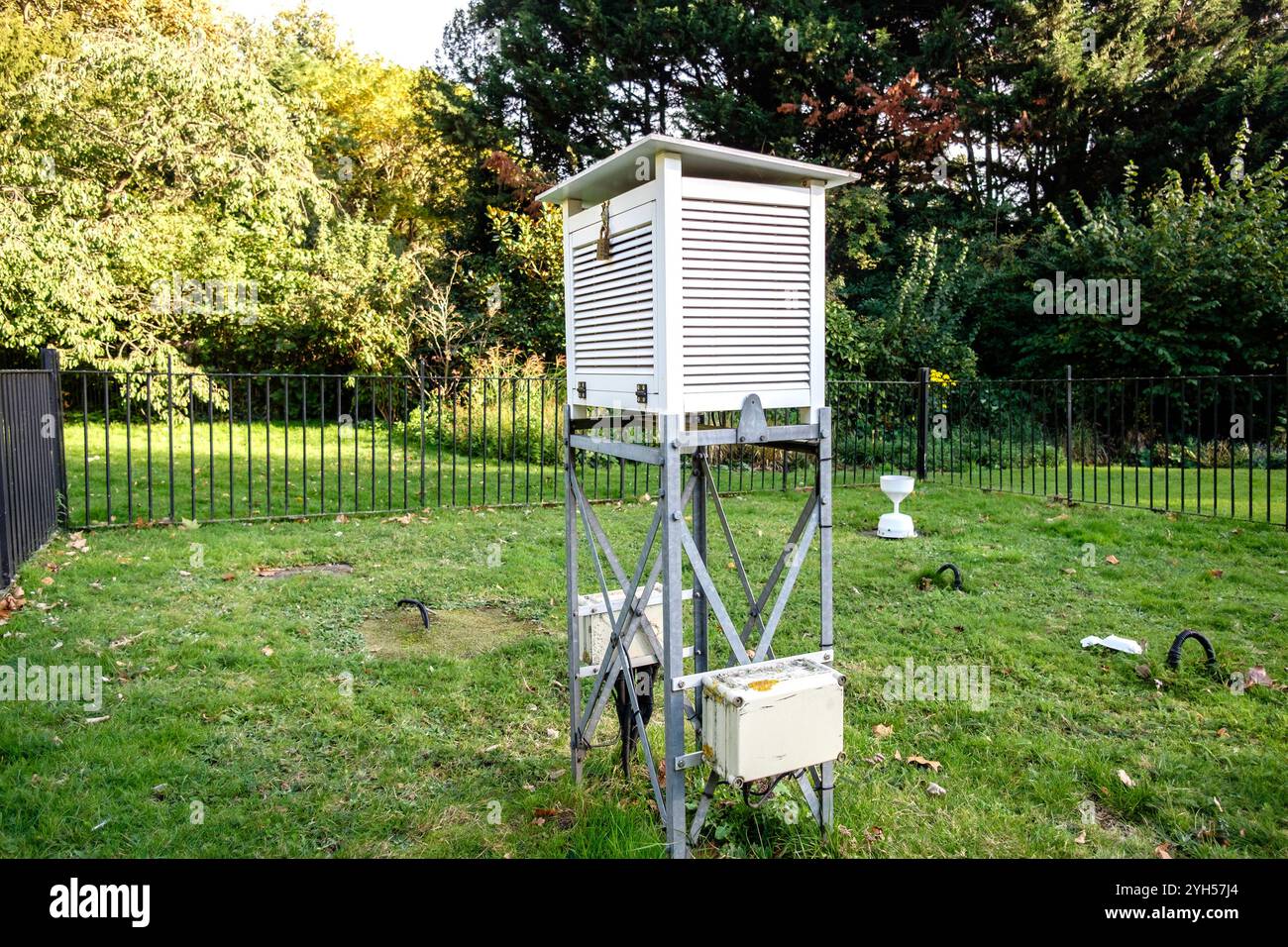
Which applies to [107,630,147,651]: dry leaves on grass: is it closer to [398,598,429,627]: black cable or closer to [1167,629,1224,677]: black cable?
[398,598,429,627]: black cable

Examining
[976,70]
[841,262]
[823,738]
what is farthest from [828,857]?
[976,70]

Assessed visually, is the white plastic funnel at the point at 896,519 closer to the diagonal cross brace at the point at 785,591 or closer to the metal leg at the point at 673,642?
the diagonal cross brace at the point at 785,591

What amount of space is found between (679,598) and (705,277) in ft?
3.37

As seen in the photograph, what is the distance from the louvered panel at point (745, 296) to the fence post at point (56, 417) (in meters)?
6.66

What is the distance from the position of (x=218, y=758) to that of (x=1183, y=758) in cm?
396

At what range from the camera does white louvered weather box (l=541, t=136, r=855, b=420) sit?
2.53m

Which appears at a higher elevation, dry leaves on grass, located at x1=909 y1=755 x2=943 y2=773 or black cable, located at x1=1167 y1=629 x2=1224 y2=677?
black cable, located at x1=1167 y1=629 x2=1224 y2=677

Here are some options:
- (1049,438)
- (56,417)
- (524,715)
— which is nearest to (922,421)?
(1049,438)

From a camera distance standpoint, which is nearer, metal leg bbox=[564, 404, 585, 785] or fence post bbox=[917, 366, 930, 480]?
metal leg bbox=[564, 404, 585, 785]

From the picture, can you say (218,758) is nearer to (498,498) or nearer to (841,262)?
(498,498)

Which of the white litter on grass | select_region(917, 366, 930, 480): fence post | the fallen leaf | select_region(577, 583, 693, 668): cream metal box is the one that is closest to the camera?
select_region(577, 583, 693, 668): cream metal box

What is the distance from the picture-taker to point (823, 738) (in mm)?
2566

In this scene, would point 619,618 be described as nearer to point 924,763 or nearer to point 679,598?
point 679,598

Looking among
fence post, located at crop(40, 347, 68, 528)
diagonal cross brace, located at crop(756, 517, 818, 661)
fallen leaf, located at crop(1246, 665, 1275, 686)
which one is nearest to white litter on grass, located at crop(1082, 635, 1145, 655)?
fallen leaf, located at crop(1246, 665, 1275, 686)
